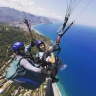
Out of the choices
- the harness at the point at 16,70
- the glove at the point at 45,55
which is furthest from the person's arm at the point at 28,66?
the glove at the point at 45,55

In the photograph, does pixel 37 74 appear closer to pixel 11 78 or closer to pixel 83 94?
pixel 11 78

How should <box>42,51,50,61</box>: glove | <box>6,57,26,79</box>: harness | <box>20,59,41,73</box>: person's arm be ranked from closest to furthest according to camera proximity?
<box>20,59,41,73</box>: person's arm → <box>6,57,26,79</box>: harness → <box>42,51,50,61</box>: glove

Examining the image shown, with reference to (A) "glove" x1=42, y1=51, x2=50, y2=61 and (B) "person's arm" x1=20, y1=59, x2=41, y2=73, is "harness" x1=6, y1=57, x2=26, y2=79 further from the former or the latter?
(A) "glove" x1=42, y1=51, x2=50, y2=61

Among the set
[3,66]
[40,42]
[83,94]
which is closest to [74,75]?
[83,94]

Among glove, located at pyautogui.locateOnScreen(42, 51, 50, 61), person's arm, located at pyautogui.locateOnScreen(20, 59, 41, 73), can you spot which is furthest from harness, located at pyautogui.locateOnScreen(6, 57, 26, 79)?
glove, located at pyautogui.locateOnScreen(42, 51, 50, 61)

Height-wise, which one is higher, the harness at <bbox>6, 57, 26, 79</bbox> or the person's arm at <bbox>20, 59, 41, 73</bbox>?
the person's arm at <bbox>20, 59, 41, 73</bbox>

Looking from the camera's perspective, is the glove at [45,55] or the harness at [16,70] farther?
the glove at [45,55]

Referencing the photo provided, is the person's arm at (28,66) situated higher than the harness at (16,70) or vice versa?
the person's arm at (28,66)

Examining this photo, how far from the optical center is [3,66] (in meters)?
45.4

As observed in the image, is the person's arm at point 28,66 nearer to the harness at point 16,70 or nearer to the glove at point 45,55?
the harness at point 16,70

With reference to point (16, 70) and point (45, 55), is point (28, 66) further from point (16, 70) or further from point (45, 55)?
point (45, 55)

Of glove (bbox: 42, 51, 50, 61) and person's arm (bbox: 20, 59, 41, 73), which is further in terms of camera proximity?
glove (bbox: 42, 51, 50, 61)

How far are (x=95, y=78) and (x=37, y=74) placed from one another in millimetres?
49230

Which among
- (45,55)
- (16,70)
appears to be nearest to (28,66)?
(16,70)
